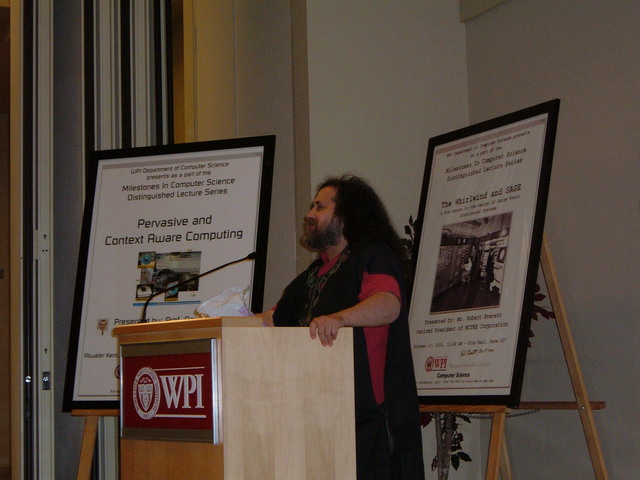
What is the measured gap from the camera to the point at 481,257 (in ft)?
10.7

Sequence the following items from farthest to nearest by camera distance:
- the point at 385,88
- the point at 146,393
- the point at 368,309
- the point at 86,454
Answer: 1. the point at 385,88
2. the point at 86,454
3. the point at 368,309
4. the point at 146,393

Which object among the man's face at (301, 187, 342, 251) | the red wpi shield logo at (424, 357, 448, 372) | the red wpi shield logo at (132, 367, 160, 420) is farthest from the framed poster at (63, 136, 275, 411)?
the red wpi shield logo at (132, 367, 160, 420)

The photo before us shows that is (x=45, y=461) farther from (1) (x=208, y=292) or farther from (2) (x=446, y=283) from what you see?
(2) (x=446, y=283)

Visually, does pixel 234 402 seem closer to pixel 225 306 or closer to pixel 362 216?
pixel 225 306

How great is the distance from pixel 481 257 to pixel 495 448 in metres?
0.74

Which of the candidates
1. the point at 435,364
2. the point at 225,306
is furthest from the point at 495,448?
the point at 225,306

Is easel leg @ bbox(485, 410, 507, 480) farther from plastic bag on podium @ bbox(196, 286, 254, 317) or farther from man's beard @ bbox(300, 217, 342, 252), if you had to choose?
plastic bag on podium @ bbox(196, 286, 254, 317)

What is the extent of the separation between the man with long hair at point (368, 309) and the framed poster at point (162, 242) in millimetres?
377

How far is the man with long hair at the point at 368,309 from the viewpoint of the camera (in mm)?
2422

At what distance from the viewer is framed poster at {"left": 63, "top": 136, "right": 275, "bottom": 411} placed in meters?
3.21

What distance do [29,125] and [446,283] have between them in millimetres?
2107

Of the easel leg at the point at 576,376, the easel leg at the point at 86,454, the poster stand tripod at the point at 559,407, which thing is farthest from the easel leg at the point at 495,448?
the easel leg at the point at 86,454

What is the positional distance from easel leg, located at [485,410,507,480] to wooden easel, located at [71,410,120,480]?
1.36m

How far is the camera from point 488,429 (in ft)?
14.3
